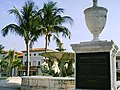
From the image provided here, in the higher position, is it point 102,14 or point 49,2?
point 49,2

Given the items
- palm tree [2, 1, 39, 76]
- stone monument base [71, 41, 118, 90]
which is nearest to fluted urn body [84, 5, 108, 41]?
stone monument base [71, 41, 118, 90]

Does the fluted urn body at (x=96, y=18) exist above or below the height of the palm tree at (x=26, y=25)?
below

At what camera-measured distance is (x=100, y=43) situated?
6488mm

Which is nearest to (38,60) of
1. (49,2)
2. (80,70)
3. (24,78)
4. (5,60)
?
(5,60)

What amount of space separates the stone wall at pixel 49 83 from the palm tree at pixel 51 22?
14839 mm

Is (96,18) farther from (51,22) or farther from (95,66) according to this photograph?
(51,22)

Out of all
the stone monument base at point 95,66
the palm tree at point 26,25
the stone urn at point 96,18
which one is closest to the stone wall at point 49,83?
the stone monument base at point 95,66

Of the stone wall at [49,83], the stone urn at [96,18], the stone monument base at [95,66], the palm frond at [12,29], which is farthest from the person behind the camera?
the palm frond at [12,29]

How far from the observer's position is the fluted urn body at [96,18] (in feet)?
22.6

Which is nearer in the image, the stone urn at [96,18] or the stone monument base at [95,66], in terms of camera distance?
the stone monument base at [95,66]

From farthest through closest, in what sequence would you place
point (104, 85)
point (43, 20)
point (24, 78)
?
point (43, 20)
point (24, 78)
point (104, 85)

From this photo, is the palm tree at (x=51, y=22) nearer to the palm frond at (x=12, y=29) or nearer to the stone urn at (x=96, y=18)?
the palm frond at (x=12, y=29)

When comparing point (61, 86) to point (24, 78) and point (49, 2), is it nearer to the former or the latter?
point (24, 78)

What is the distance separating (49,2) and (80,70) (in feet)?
71.5
